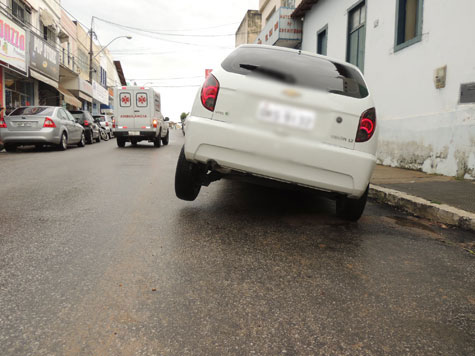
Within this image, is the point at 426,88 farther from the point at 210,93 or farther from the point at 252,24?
the point at 252,24

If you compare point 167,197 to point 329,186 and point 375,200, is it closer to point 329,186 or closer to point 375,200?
point 329,186

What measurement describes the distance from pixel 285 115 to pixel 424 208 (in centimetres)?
239

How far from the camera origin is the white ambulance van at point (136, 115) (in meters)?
15.7

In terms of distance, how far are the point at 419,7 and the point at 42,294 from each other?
9102 millimetres

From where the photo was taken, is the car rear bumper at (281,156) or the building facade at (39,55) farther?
the building facade at (39,55)

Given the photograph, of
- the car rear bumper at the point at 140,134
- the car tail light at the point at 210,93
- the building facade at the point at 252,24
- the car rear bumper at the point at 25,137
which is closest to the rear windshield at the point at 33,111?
the car rear bumper at the point at 25,137

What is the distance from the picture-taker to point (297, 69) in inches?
140

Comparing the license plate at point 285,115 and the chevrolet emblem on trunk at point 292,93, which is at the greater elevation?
the chevrolet emblem on trunk at point 292,93

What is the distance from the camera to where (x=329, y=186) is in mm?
3512

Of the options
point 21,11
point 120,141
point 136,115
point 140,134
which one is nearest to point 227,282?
point 140,134

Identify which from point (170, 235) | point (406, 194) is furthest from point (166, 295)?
point (406, 194)

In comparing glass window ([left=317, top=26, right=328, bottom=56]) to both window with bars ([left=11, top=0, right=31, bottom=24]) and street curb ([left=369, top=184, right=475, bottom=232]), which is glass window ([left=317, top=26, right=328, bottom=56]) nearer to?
street curb ([left=369, top=184, right=475, bottom=232])

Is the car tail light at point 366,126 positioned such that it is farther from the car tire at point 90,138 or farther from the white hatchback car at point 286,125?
the car tire at point 90,138

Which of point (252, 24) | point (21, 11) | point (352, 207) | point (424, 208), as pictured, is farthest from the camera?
point (252, 24)
